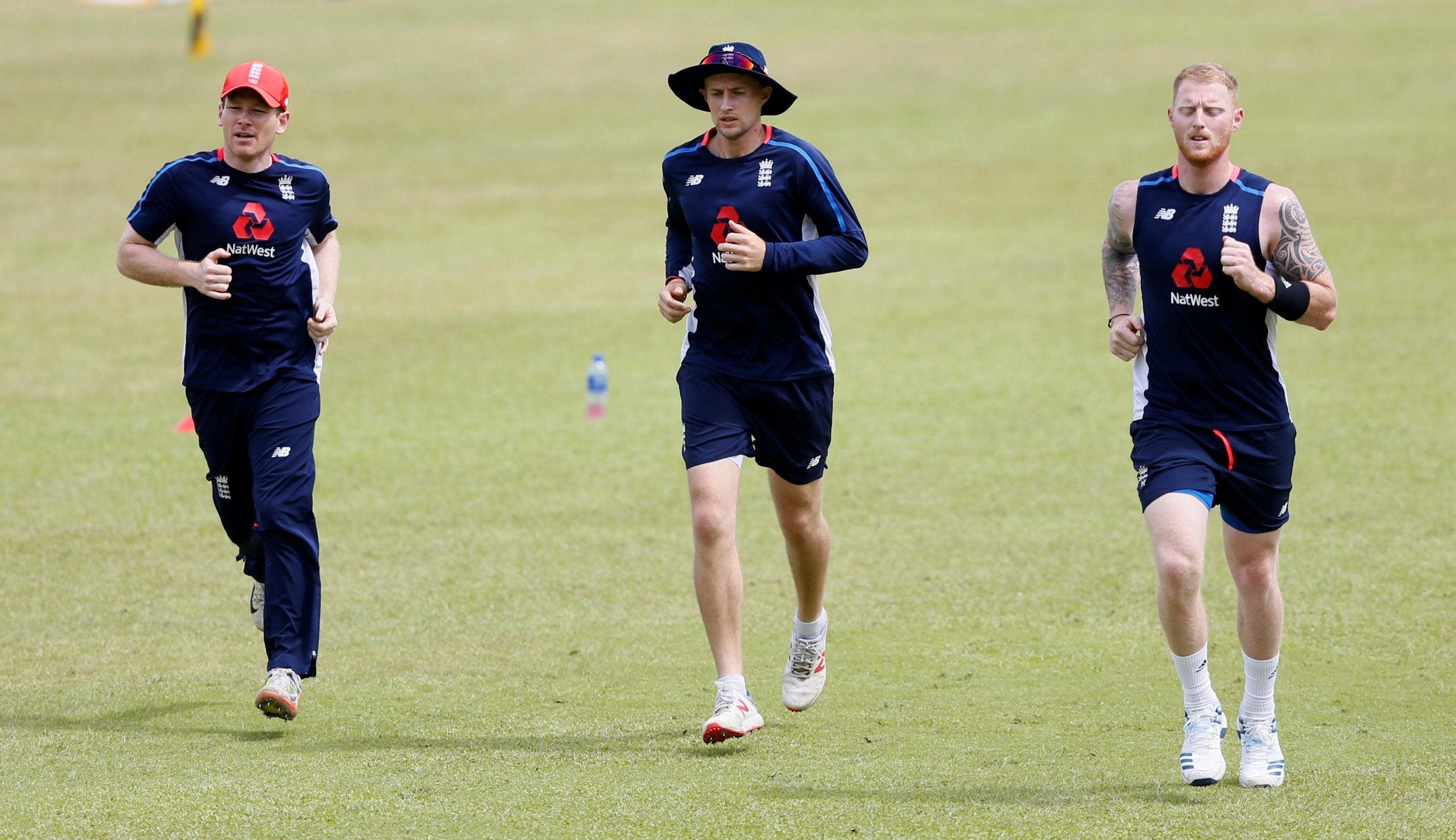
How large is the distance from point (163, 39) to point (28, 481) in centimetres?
3123

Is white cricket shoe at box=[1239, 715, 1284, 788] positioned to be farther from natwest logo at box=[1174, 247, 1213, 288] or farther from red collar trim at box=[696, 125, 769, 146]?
red collar trim at box=[696, 125, 769, 146]

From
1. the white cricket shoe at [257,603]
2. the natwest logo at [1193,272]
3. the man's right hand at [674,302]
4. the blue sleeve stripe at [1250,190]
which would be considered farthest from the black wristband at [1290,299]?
the white cricket shoe at [257,603]

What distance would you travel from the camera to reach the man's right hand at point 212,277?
707 cm

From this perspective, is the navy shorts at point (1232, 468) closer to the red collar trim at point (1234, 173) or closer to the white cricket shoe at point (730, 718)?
the red collar trim at point (1234, 173)

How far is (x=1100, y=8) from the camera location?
1608 inches

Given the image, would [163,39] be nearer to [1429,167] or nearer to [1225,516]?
[1429,167]

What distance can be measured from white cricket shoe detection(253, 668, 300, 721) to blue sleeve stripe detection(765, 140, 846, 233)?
2.73m

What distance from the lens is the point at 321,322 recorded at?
7383mm

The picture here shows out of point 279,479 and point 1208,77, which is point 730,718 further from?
point 1208,77

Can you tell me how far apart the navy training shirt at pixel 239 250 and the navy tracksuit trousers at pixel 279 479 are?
0.29 ft

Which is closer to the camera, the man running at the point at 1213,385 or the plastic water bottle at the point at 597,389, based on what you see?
the man running at the point at 1213,385

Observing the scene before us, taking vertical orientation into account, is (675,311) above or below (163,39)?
below

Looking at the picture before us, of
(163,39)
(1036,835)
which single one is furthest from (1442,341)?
(163,39)

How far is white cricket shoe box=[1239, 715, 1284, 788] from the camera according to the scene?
232 inches
